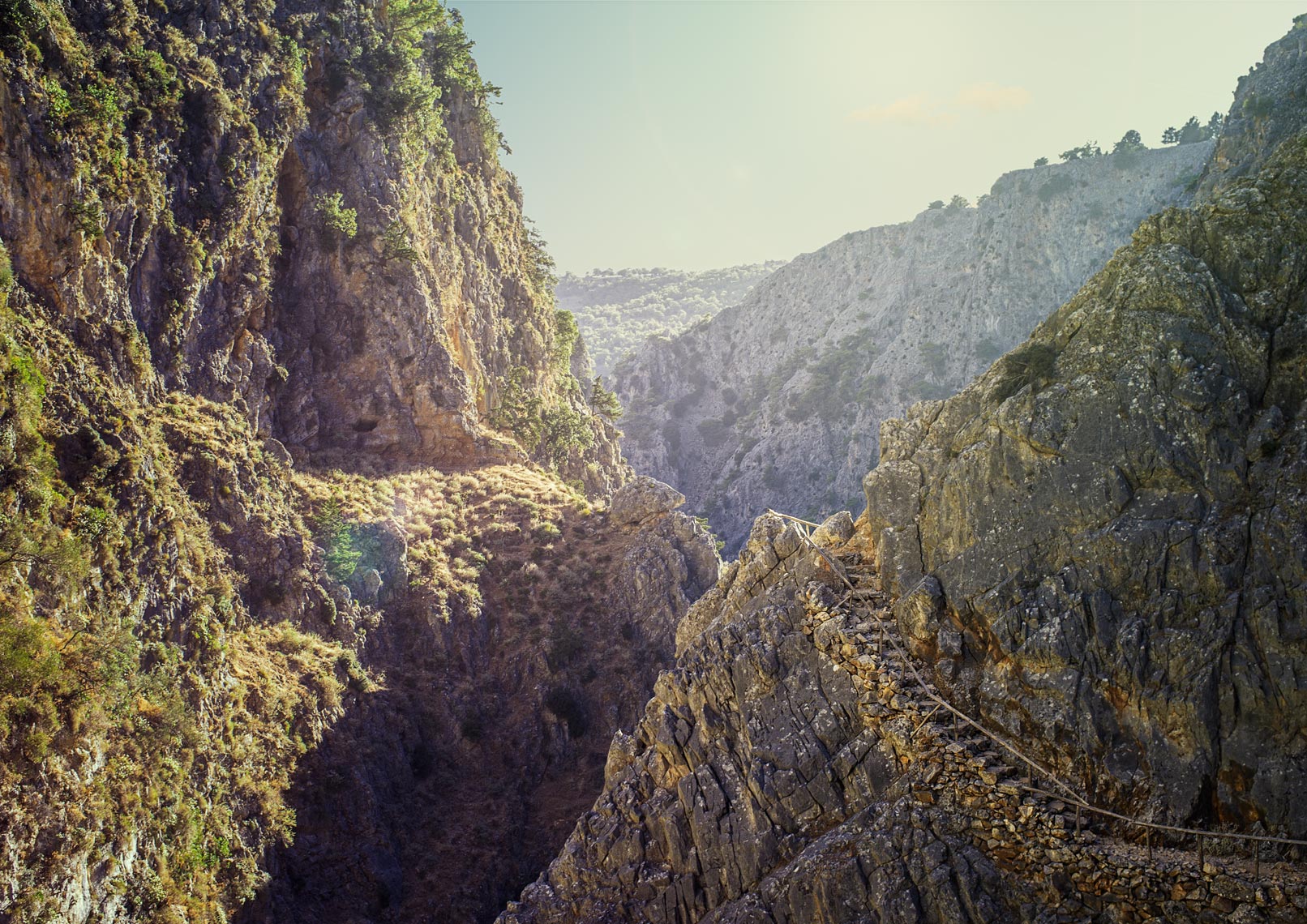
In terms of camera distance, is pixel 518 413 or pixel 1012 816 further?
pixel 518 413

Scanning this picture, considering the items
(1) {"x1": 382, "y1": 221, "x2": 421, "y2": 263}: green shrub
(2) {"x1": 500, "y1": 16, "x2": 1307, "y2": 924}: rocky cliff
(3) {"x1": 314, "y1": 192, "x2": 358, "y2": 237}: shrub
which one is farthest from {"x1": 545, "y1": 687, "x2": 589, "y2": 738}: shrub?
(3) {"x1": 314, "y1": 192, "x2": 358, "y2": 237}: shrub

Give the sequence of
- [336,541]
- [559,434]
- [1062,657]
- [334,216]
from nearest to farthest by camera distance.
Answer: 1. [1062,657]
2. [336,541]
3. [334,216]
4. [559,434]

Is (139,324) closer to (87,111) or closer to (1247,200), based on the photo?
(87,111)

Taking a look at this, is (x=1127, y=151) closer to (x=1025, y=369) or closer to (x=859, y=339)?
(x=859, y=339)

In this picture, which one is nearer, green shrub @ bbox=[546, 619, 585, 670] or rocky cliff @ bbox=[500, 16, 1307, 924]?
rocky cliff @ bbox=[500, 16, 1307, 924]

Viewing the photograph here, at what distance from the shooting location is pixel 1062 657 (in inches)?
608

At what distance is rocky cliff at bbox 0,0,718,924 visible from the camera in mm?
24062

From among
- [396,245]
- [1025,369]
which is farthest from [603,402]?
[1025,369]

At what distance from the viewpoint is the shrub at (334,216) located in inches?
1789

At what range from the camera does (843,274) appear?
4936 inches

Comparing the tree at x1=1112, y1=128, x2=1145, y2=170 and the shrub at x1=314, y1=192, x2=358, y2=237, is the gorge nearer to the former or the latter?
the shrub at x1=314, y1=192, x2=358, y2=237

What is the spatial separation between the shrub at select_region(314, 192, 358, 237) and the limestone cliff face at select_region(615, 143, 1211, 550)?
58.1 metres

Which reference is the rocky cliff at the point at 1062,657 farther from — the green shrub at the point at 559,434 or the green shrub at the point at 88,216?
the green shrub at the point at 559,434

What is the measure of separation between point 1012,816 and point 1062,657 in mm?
3258
